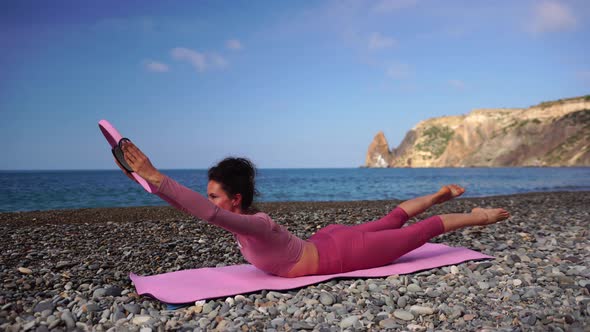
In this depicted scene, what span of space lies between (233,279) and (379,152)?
137517mm

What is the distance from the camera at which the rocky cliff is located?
74125 millimetres

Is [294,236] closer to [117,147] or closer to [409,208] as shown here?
[409,208]

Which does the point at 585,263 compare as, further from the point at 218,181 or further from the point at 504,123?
the point at 504,123

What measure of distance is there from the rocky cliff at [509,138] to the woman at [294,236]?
78.0 m

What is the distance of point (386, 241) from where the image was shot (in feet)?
15.6

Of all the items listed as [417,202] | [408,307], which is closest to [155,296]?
[408,307]

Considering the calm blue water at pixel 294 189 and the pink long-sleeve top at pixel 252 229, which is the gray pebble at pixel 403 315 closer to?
the pink long-sleeve top at pixel 252 229

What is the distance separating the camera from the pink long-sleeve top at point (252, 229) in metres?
3.30

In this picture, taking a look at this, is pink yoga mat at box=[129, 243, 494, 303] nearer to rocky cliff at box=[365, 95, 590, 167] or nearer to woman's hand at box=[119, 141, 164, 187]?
woman's hand at box=[119, 141, 164, 187]

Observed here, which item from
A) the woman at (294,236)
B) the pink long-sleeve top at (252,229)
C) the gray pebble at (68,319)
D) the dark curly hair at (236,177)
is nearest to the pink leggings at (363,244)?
the woman at (294,236)

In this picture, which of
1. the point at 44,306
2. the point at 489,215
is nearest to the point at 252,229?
the point at 44,306

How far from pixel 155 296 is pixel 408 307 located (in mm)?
2068

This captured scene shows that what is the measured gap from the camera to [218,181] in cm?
407

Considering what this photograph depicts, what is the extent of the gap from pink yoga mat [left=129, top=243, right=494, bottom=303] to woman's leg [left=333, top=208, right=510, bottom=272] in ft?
0.35
